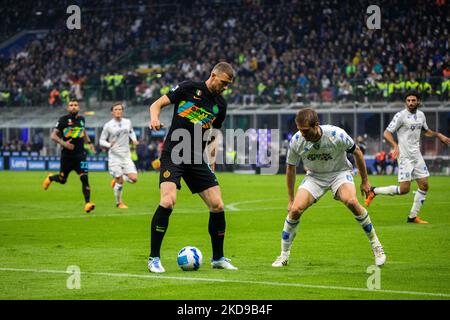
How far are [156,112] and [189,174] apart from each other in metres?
1.03

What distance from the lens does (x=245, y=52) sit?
5525 centimetres

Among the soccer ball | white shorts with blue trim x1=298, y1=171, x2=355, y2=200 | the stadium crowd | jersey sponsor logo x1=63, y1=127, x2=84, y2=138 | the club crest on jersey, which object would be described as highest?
the stadium crowd

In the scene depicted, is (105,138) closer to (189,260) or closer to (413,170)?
(413,170)

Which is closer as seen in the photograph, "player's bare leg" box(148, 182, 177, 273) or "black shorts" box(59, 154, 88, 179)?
"player's bare leg" box(148, 182, 177, 273)

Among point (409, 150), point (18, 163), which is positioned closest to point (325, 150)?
point (409, 150)

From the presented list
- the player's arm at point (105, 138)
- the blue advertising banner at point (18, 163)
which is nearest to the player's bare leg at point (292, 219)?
the player's arm at point (105, 138)

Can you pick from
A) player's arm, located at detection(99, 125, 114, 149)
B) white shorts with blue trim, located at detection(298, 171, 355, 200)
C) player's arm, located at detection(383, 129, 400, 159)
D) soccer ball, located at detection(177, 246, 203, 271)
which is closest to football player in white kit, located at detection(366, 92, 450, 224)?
player's arm, located at detection(383, 129, 400, 159)

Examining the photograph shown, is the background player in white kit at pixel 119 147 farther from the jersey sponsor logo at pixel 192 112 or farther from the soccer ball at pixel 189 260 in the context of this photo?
the soccer ball at pixel 189 260

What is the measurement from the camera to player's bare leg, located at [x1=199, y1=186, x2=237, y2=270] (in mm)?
11500

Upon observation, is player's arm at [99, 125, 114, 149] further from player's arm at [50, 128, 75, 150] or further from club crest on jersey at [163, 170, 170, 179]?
club crest on jersey at [163, 170, 170, 179]

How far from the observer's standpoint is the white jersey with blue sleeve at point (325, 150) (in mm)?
11477

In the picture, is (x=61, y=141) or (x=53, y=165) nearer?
(x=61, y=141)

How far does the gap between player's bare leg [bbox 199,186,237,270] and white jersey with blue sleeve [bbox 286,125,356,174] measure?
1.07m

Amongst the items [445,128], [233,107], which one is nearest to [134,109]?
[233,107]
